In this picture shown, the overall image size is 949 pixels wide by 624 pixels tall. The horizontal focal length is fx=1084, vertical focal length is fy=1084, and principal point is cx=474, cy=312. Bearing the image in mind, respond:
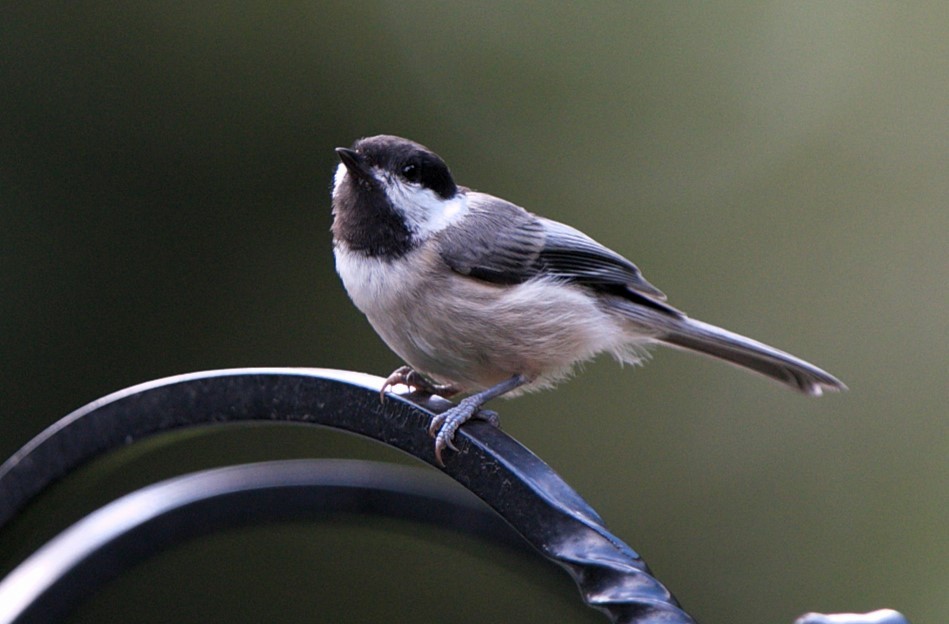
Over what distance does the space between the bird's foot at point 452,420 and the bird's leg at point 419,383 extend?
Answer: 136 mm

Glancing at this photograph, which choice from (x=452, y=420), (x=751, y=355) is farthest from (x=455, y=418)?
(x=751, y=355)

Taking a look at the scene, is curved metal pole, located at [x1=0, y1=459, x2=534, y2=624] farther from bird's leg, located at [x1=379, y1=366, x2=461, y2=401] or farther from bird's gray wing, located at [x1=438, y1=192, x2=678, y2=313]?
bird's gray wing, located at [x1=438, y1=192, x2=678, y2=313]

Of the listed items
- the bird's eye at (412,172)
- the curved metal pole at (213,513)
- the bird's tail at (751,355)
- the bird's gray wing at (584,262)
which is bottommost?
the curved metal pole at (213,513)

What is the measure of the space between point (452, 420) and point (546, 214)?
1733 mm

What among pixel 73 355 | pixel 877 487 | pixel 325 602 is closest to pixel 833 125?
pixel 877 487

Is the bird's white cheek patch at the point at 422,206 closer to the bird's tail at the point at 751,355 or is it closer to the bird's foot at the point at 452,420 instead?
the bird's foot at the point at 452,420

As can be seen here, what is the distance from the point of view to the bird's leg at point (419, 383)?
1891 mm

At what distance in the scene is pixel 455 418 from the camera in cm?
160

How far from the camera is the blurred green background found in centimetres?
275

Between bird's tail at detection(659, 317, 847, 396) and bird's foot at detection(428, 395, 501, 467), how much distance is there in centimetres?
70

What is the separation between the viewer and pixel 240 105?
112 inches

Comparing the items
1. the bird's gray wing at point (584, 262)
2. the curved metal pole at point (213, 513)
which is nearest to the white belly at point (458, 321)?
the bird's gray wing at point (584, 262)

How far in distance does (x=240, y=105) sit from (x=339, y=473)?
149 centimetres

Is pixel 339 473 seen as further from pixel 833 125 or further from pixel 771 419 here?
pixel 833 125
